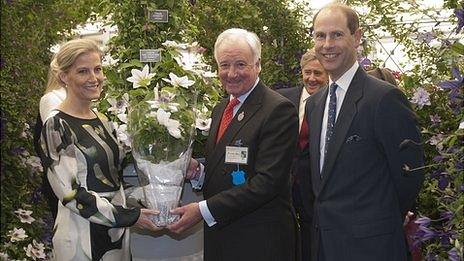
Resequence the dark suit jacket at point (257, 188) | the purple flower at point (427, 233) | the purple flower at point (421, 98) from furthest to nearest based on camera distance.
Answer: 1. the purple flower at point (421, 98)
2. the dark suit jacket at point (257, 188)
3. the purple flower at point (427, 233)

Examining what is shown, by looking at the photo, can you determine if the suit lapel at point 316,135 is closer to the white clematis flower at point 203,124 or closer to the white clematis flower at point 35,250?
the white clematis flower at point 203,124

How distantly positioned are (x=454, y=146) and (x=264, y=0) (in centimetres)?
286

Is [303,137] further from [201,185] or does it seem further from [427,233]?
[427,233]

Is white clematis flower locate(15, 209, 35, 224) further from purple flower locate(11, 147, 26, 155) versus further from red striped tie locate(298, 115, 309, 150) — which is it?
red striped tie locate(298, 115, 309, 150)

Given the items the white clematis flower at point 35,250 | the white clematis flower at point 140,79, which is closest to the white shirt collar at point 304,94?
the white clematis flower at point 140,79

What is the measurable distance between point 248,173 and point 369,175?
52 cm

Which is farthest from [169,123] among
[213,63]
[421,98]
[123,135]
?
[213,63]

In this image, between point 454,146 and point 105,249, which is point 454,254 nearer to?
point 454,146

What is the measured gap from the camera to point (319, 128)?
8.49 feet

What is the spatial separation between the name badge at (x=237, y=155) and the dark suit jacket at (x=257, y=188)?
0.07 feet

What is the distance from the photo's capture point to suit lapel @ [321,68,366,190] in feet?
7.94

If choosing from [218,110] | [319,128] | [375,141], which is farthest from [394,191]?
[218,110]

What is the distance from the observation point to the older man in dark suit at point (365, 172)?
2.38 m

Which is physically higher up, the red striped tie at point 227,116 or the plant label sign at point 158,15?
the plant label sign at point 158,15
